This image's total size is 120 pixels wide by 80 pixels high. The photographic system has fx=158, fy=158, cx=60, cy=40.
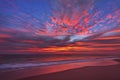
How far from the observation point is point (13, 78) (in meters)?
9.36

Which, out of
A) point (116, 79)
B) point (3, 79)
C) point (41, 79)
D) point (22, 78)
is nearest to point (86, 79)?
point (116, 79)

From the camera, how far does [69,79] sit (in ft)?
28.8

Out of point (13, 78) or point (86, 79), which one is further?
point (13, 78)

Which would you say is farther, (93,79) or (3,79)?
(3,79)

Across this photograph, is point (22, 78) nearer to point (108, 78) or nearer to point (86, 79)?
point (86, 79)

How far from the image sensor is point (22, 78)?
368 inches

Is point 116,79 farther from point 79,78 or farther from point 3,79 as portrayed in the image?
point 3,79

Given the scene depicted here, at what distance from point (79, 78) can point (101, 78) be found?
1211 mm

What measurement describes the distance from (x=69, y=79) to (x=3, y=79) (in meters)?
3.79

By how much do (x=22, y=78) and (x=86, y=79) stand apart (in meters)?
3.75

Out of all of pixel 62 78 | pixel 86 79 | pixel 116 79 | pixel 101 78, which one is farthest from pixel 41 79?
pixel 116 79

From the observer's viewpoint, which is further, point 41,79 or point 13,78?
point 13,78

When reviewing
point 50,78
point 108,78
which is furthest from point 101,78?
point 50,78

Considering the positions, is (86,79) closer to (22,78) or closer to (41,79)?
(41,79)
